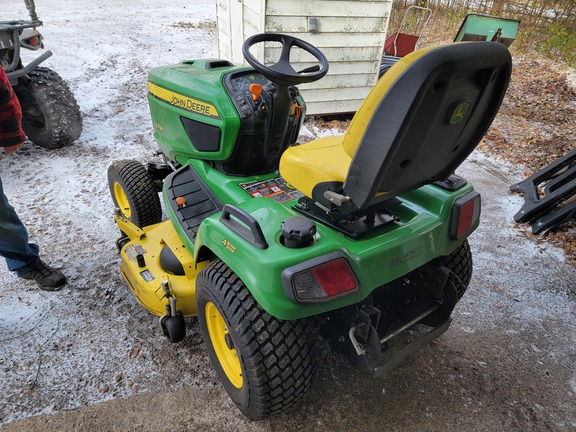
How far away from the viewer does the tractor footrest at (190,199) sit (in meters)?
2.33

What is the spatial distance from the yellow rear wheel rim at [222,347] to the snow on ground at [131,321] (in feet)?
0.48

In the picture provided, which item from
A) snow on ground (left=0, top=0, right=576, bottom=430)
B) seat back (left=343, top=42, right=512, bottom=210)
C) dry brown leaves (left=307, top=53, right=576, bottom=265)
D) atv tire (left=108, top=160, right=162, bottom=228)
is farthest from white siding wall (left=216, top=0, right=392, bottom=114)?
seat back (left=343, top=42, right=512, bottom=210)

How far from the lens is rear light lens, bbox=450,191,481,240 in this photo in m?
1.83

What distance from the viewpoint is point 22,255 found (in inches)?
99.0

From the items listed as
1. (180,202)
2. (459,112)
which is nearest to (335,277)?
(459,112)

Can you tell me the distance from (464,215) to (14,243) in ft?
8.13

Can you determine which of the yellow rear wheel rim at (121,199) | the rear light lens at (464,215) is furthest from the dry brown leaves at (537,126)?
the yellow rear wheel rim at (121,199)

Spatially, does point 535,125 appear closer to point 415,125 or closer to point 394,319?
point 394,319

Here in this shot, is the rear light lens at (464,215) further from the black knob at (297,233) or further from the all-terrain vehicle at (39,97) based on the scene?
the all-terrain vehicle at (39,97)

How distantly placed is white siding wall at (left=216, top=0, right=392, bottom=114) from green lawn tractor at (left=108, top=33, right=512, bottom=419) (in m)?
2.14

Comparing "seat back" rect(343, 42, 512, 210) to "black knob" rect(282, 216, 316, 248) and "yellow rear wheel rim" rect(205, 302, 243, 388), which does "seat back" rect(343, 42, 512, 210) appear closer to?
"black knob" rect(282, 216, 316, 248)

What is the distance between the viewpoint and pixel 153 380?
2045 mm

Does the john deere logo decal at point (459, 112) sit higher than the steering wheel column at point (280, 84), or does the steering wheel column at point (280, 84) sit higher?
the john deere logo decal at point (459, 112)

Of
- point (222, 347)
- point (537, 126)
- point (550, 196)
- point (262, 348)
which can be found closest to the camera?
point (262, 348)
